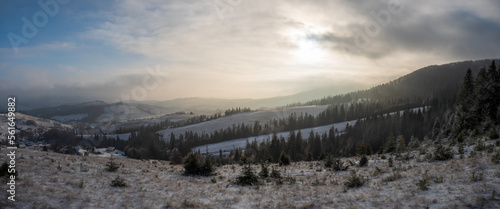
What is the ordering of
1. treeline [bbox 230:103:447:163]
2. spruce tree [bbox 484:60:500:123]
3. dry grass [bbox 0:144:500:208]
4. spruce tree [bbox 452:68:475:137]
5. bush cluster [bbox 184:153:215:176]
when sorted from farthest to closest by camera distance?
1. treeline [bbox 230:103:447:163]
2. spruce tree [bbox 452:68:475:137]
3. spruce tree [bbox 484:60:500:123]
4. bush cluster [bbox 184:153:215:176]
5. dry grass [bbox 0:144:500:208]

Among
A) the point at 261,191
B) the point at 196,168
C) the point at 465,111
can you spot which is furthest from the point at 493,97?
the point at 196,168

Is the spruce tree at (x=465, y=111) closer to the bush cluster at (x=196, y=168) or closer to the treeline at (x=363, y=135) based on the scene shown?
the bush cluster at (x=196, y=168)

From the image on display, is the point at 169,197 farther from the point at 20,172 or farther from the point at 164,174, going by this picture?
the point at 20,172

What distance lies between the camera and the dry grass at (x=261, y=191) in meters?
13.6

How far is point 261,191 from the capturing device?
19.6 metres

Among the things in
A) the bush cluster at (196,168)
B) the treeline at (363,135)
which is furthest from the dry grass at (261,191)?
the treeline at (363,135)

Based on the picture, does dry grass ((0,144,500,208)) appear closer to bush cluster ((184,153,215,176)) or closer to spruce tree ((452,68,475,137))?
bush cluster ((184,153,215,176))

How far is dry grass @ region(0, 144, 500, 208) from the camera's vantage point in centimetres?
1358

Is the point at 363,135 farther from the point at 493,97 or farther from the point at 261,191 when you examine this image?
the point at 261,191

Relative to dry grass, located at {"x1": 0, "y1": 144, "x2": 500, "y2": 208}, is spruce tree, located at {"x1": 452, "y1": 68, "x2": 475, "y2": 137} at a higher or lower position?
higher

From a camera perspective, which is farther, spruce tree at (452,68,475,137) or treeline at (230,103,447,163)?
treeline at (230,103,447,163)

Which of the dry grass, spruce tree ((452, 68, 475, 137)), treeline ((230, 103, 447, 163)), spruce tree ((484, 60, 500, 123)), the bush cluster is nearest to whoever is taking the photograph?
the dry grass

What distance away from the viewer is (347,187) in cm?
1886

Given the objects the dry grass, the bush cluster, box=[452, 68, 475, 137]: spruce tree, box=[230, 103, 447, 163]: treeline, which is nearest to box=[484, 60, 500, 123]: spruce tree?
box=[452, 68, 475, 137]: spruce tree
